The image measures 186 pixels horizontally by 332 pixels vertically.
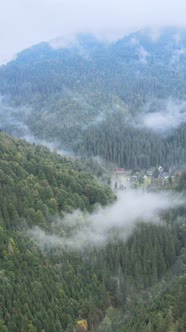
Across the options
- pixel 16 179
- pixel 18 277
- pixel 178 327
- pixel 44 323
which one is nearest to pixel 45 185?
pixel 16 179

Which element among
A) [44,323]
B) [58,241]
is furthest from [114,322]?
[58,241]

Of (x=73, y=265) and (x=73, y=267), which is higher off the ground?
(x=73, y=265)

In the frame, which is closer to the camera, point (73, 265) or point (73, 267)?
point (73, 267)

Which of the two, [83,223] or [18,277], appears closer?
[18,277]

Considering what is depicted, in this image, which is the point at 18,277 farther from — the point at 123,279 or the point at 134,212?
the point at 134,212

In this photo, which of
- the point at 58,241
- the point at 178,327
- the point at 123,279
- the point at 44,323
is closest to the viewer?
the point at 178,327

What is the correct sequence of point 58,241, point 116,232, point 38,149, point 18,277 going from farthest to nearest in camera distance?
1. point 38,149
2. point 116,232
3. point 58,241
4. point 18,277

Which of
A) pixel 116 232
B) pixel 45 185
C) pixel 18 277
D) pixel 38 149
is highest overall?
pixel 38 149

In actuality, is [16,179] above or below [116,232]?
above
